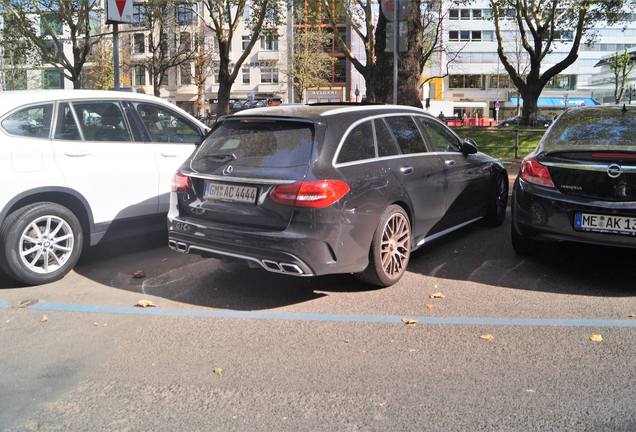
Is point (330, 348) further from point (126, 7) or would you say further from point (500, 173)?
point (126, 7)

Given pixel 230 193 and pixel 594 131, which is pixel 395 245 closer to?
pixel 230 193

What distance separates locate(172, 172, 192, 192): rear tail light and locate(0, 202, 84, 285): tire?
45.5 inches

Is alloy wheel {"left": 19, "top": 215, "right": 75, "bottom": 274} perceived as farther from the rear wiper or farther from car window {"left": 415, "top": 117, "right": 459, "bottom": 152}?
car window {"left": 415, "top": 117, "right": 459, "bottom": 152}

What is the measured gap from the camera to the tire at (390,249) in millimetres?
4988

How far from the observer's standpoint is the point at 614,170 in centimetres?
493

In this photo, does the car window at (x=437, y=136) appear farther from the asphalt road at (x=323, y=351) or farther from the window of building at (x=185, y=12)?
the window of building at (x=185, y=12)

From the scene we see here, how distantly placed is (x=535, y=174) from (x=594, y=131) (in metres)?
0.76

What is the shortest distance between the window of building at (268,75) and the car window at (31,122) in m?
65.9

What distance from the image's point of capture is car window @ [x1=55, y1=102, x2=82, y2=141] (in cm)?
562

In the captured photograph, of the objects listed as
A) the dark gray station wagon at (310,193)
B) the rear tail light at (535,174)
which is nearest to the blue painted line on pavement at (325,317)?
the dark gray station wagon at (310,193)

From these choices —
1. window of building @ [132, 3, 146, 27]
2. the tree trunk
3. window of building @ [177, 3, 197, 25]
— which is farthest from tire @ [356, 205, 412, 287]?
window of building @ [132, 3, 146, 27]

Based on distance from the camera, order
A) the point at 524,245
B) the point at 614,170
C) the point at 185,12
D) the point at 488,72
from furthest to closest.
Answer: the point at 488,72, the point at 185,12, the point at 524,245, the point at 614,170

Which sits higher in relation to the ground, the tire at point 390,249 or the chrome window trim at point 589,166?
the chrome window trim at point 589,166

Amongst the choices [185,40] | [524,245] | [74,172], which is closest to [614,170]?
[524,245]
